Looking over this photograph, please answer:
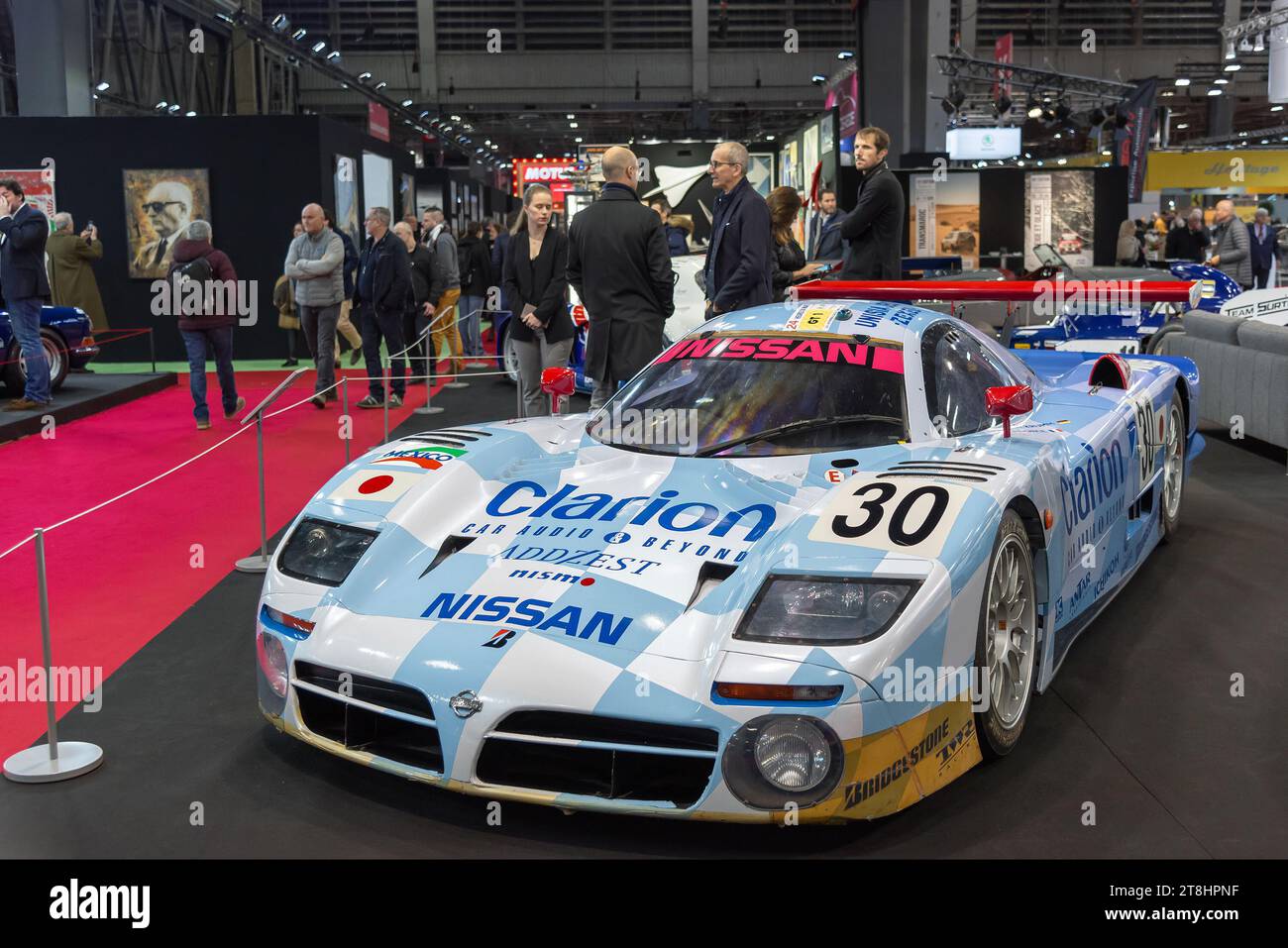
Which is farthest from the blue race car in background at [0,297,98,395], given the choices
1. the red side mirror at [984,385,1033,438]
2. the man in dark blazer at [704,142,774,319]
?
the red side mirror at [984,385,1033,438]

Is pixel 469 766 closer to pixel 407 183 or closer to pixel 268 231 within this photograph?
pixel 268 231

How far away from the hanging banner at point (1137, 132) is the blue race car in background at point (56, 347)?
18.6 m

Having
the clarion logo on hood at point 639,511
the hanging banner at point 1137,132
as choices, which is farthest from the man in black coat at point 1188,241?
the clarion logo on hood at point 639,511

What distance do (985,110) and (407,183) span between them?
951 inches

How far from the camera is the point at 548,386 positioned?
15.7 feet

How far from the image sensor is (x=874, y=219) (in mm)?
7406

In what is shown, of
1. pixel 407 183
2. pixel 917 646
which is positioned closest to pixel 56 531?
pixel 917 646

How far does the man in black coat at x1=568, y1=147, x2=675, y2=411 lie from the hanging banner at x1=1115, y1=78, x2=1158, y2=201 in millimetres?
19708

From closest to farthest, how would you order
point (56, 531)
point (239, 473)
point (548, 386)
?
point (548, 386)
point (56, 531)
point (239, 473)

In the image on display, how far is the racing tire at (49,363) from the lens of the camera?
10883 millimetres

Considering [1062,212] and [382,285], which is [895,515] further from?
[1062,212]

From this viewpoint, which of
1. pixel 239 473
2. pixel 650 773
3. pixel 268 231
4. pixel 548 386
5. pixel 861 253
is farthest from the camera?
pixel 268 231

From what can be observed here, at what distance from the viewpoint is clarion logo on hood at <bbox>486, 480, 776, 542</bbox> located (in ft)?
11.7

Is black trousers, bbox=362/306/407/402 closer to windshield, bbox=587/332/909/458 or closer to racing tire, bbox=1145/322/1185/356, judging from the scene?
racing tire, bbox=1145/322/1185/356
